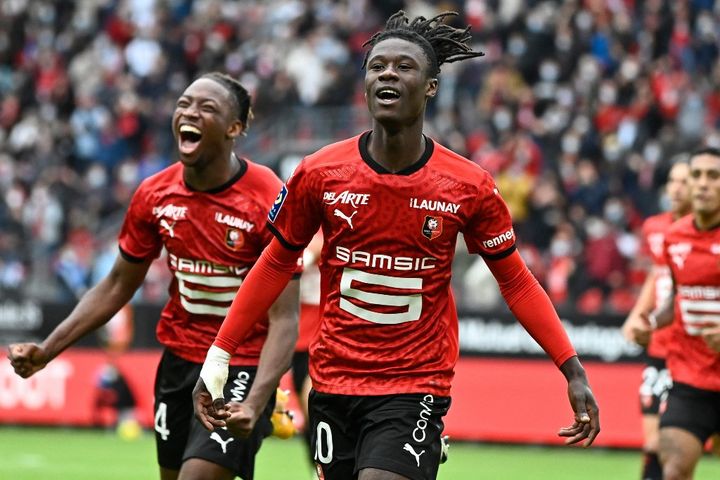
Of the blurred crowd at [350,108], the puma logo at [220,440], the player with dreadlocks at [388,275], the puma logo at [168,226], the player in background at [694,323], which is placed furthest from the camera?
the blurred crowd at [350,108]

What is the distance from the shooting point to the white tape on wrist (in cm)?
636

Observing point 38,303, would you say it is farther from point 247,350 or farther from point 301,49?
point 247,350

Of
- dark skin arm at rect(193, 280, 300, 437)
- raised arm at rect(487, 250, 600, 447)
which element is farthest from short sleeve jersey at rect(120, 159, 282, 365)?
raised arm at rect(487, 250, 600, 447)

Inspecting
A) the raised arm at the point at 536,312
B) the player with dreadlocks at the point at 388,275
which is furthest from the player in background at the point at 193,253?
the raised arm at the point at 536,312

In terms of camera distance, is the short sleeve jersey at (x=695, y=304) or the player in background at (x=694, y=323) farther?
the short sleeve jersey at (x=695, y=304)

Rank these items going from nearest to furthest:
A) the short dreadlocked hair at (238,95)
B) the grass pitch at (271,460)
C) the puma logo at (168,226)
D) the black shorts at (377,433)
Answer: the black shorts at (377,433), the puma logo at (168,226), the short dreadlocked hair at (238,95), the grass pitch at (271,460)

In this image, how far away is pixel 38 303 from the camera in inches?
740

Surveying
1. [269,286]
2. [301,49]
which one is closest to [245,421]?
[269,286]

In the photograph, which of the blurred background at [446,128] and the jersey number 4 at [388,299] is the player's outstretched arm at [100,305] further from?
the blurred background at [446,128]

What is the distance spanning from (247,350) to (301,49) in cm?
1872

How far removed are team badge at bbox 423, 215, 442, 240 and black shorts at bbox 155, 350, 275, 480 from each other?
1624mm

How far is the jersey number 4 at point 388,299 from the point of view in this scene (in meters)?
6.38

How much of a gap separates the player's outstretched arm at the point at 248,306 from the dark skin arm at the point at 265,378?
43 millimetres

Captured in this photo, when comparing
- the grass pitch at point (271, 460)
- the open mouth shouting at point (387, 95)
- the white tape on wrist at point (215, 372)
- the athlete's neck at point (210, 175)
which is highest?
the open mouth shouting at point (387, 95)
